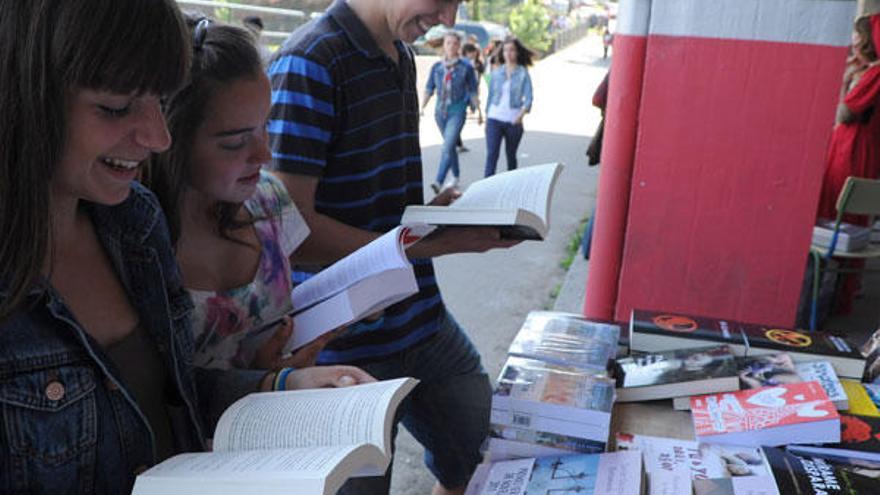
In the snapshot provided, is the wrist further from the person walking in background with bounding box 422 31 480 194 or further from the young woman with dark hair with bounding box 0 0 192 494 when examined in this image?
the person walking in background with bounding box 422 31 480 194

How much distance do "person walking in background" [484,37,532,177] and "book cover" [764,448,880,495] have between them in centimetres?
636

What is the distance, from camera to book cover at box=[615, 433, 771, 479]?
1295 millimetres

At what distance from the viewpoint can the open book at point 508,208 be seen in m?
1.42

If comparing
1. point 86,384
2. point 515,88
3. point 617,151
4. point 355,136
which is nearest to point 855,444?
point 355,136

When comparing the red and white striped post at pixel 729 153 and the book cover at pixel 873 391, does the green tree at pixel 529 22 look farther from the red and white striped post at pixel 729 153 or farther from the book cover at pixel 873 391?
the book cover at pixel 873 391

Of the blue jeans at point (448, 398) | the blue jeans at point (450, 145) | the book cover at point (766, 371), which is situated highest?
→ the book cover at point (766, 371)

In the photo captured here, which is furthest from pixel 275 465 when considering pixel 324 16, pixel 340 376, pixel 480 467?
pixel 324 16

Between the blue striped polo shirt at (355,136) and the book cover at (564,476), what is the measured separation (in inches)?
20.4

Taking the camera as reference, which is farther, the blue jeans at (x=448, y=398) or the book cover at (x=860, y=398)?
the blue jeans at (x=448, y=398)

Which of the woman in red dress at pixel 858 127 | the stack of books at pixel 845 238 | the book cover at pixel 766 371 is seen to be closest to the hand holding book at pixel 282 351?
the book cover at pixel 766 371

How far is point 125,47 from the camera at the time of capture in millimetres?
875

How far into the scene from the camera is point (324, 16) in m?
1.66

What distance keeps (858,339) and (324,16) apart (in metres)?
3.59

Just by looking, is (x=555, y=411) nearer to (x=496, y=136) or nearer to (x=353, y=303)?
(x=353, y=303)
